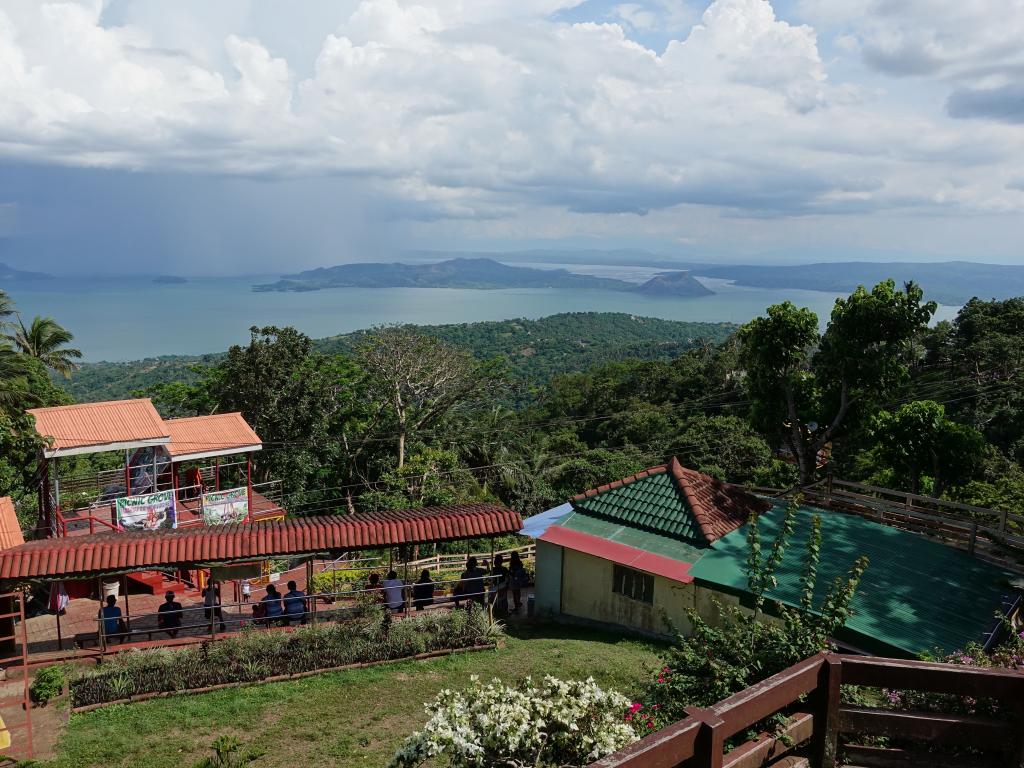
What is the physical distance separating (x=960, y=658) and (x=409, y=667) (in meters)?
7.39

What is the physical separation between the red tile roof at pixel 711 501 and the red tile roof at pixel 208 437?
854 centimetres

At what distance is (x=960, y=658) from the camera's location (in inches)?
267

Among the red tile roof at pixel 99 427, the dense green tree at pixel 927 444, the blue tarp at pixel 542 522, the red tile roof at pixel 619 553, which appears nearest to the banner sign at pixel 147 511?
the red tile roof at pixel 99 427

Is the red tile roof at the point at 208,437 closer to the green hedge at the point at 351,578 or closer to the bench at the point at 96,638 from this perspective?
the green hedge at the point at 351,578

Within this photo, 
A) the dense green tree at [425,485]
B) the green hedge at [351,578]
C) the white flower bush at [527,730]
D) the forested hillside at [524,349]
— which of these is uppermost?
the white flower bush at [527,730]

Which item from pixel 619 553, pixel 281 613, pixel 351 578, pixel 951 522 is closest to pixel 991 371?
pixel 951 522

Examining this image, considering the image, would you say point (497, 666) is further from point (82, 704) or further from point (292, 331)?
point (292, 331)

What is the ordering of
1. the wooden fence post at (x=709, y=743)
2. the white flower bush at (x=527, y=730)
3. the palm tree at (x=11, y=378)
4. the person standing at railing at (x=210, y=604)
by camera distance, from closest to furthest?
the wooden fence post at (x=709, y=743), the white flower bush at (x=527, y=730), the person standing at railing at (x=210, y=604), the palm tree at (x=11, y=378)

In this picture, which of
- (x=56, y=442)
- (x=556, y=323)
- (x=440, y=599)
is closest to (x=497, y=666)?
(x=440, y=599)

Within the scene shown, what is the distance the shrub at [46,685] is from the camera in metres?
10.0

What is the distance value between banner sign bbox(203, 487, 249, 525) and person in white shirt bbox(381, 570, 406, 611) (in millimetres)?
6458

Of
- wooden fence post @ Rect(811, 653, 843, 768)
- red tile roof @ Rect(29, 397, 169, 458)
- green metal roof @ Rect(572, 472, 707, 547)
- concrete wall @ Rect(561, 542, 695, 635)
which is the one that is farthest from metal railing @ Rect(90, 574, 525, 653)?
wooden fence post @ Rect(811, 653, 843, 768)

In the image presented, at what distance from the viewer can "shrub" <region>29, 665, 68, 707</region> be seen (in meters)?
10.0

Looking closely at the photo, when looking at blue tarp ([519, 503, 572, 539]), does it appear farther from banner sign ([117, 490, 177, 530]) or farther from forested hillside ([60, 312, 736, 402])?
forested hillside ([60, 312, 736, 402])
